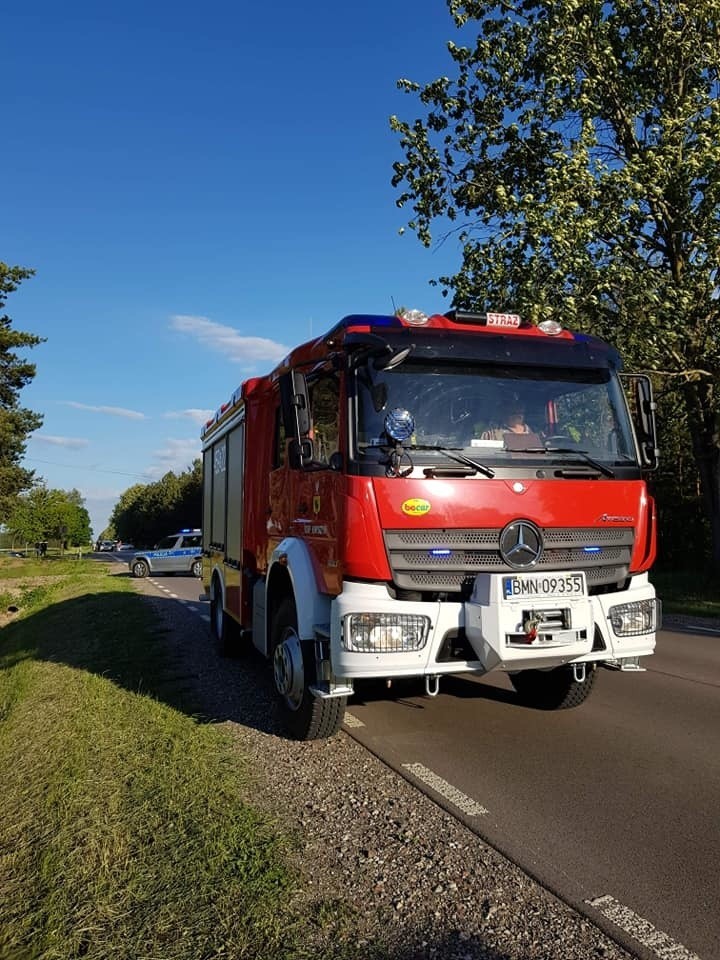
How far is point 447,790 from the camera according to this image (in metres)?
4.34

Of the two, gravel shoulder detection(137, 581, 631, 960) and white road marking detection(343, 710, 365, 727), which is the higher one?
white road marking detection(343, 710, 365, 727)

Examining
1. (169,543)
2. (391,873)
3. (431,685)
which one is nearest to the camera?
(391,873)

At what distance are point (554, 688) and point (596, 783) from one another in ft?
5.59

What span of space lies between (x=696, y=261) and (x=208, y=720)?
13.7 meters

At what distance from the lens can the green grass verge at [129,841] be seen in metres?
2.76

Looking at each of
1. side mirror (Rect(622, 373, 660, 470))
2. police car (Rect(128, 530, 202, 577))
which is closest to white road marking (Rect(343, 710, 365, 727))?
side mirror (Rect(622, 373, 660, 470))

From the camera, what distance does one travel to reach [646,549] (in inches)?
205

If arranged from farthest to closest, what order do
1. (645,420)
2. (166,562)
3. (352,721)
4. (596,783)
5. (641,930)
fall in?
1. (166,562)
2. (352,721)
3. (645,420)
4. (596,783)
5. (641,930)

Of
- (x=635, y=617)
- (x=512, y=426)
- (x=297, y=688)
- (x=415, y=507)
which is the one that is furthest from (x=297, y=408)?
(x=635, y=617)

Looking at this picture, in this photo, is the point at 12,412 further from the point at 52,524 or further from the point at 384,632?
the point at 52,524

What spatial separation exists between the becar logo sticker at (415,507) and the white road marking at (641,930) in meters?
2.17

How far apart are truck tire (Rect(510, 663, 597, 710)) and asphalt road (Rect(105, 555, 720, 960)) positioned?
5.0 inches

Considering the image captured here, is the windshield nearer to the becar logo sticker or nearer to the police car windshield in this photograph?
the becar logo sticker

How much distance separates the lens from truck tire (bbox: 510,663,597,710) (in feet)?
19.4
